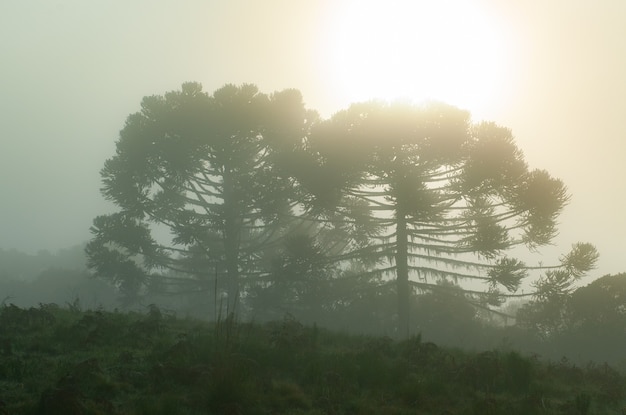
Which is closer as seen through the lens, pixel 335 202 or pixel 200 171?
pixel 335 202

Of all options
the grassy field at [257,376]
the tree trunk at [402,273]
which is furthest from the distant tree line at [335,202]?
the grassy field at [257,376]

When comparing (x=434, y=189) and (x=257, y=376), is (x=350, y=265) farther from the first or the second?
(x=257, y=376)

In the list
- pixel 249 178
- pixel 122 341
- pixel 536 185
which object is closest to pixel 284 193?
pixel 249 178

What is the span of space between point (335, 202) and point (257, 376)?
16.4 metres

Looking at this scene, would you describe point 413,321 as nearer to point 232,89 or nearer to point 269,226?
point 269,226

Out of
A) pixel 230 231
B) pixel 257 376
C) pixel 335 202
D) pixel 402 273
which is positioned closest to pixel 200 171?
pixel 230 231

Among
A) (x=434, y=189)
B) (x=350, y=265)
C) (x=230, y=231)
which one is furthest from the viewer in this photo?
(x=350, y=265)

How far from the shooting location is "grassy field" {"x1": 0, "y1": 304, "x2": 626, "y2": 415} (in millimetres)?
7036

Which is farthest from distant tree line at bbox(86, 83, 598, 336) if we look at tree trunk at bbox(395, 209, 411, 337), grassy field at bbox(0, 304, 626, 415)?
grassy field at bbox(0, 304, 626, 415)

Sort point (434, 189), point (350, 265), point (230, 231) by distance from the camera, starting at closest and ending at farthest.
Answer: point (434, 189), point (230, 231), point (350, 265)

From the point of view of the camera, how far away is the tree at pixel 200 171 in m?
28.5

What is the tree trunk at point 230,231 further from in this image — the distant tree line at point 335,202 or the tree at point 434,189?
the tree at point 434,189

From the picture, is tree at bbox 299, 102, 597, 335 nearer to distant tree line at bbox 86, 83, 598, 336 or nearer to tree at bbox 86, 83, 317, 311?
distant tree line at bbox 86, 83, 598, 336

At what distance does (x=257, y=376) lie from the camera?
8.23m
